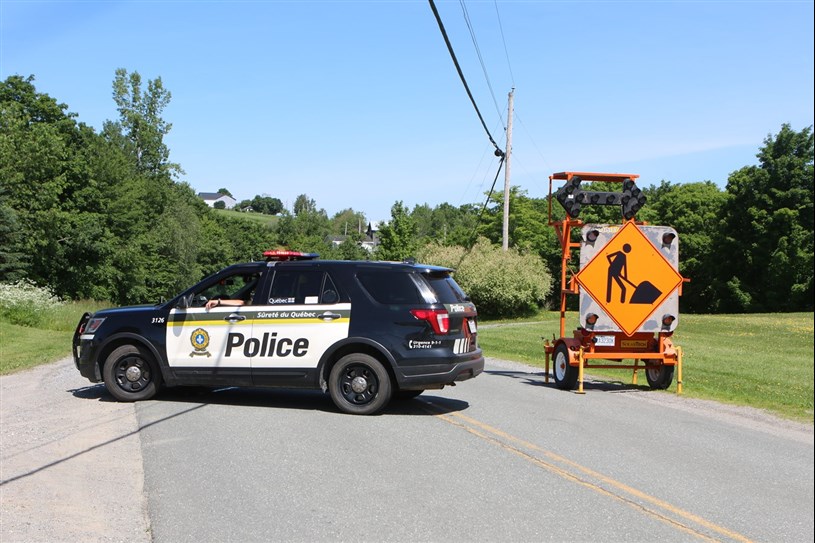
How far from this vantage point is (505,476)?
6.90m

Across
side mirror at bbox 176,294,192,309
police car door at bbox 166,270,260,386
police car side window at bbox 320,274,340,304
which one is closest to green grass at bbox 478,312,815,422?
police car side window at bbox 320,274,340,304

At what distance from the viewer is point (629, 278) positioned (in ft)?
38.9

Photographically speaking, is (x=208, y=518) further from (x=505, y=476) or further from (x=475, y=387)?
(x=475, y=387)

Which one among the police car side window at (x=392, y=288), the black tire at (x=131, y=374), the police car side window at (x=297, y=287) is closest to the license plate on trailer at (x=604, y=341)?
the police car side window at (x=392, y=288)

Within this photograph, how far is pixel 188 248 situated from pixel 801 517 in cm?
7851

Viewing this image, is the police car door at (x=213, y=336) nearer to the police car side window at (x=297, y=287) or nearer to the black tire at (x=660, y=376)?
the police car side window at (x=297, y=287)

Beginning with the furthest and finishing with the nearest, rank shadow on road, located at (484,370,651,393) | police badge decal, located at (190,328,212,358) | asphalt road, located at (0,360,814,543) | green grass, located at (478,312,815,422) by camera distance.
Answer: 1. shadow on road, located at (484,370,651,393)
2. police badge decal, located at (190,328,212,358)
3. asphalt road, located at (0,360,814,543)
4. green grass, located at (478,312,815,422)

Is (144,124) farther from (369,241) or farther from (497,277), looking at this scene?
(369,241)

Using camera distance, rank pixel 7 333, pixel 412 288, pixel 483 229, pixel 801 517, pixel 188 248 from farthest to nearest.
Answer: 1. pixel 188 248
2. pixel 483 229
3. pixel 7 333
4. pixel 412 288
5. pixel 801 517

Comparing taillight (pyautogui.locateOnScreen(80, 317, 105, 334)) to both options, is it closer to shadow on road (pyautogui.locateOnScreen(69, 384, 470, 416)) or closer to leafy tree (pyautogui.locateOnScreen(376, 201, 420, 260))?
shadow on road (pyautogui.locateOnScreen(69, 384, 470, 416))

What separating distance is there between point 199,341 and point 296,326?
1.50 m

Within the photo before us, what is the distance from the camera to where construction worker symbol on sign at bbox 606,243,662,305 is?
1175cm

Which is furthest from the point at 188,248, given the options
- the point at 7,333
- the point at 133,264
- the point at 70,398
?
the point at 70,398

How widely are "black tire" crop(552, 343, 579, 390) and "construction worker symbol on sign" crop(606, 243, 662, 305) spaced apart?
5.04ft
